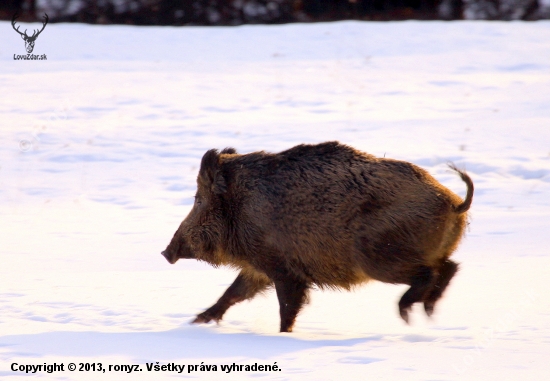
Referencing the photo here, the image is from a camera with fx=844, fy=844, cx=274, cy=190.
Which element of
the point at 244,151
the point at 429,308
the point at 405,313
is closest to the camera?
the point at 405,313

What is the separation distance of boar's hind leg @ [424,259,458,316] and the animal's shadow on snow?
17.2 inches

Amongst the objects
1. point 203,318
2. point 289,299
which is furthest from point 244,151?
point 289,299

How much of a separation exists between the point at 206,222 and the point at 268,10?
15417mm

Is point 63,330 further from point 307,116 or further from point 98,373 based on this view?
point 307,116

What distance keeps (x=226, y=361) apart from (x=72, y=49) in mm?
15371

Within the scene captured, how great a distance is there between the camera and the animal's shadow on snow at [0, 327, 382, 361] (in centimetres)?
494

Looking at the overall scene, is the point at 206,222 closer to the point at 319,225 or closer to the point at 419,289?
the point at 319,225

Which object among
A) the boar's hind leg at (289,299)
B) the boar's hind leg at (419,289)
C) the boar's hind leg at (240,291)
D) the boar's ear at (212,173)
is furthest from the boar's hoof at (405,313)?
the boar's ear at (212,173)

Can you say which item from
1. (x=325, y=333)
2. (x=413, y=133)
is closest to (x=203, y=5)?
(x=413, y=133)

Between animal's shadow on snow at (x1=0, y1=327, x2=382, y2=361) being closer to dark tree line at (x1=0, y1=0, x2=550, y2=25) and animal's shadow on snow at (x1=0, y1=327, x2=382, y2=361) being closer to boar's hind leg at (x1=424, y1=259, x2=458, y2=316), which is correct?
boar's hind leg at (x1=424, y1=259, x2=458, y2=316)

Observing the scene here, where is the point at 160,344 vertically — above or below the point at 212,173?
below

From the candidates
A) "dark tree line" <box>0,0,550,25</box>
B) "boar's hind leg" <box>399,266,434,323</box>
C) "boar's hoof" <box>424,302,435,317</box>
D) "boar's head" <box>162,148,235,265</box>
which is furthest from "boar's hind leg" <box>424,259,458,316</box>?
"dark tree line" <box>0,0,550,25</box>

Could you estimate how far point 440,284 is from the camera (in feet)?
19.1

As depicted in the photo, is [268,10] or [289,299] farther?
[268,10]
